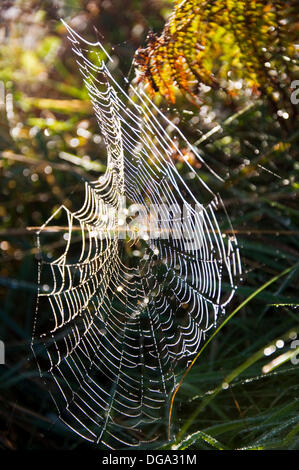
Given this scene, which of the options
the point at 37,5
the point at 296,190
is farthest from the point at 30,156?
the point at 296,190

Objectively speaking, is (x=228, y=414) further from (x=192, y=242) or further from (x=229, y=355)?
(x=192, y=242)

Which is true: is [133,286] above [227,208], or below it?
below

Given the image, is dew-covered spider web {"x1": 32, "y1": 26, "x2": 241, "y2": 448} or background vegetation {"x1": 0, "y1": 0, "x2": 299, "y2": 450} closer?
background vegetation {"x1": 0, "y1": 0, "x2": 299, "y2": 450}

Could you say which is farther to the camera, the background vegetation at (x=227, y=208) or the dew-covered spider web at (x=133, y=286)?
the dew-covered spider web at (x=133, y=286)
